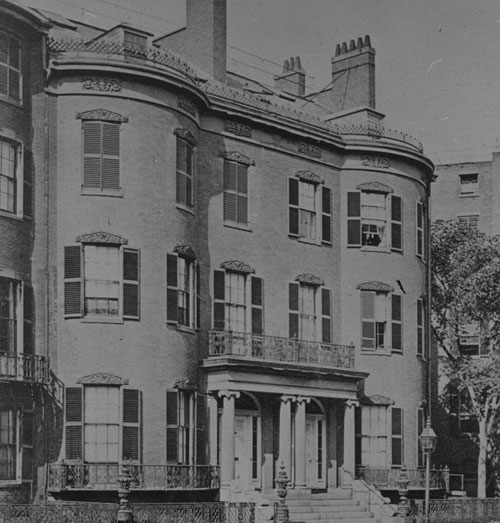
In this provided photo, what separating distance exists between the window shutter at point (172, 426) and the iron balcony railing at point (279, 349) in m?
2.53

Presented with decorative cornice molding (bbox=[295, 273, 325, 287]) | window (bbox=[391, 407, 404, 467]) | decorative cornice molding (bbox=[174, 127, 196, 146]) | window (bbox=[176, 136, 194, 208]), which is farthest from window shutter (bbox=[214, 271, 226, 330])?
window (bbox=[391, 407, 404, 467])

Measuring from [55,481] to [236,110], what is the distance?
12817 millimetres

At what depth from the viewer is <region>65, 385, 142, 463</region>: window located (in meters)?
28.4

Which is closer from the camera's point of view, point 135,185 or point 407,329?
point 135,185

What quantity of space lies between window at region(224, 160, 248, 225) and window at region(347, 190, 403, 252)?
4845 mm

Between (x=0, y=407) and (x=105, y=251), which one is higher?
(x=105, y=251)

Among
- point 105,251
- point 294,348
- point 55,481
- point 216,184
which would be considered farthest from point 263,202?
point 55,481

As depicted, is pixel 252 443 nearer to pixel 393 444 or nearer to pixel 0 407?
pixel 393 444

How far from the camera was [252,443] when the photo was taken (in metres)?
33.5

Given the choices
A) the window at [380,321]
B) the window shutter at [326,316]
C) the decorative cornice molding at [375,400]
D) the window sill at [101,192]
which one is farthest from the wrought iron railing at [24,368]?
the window at [380,321]

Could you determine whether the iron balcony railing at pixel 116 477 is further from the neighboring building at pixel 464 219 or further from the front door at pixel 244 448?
the neighboring building at pixel 464 219

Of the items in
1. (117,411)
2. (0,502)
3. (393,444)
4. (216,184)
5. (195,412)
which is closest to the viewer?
(0,502)

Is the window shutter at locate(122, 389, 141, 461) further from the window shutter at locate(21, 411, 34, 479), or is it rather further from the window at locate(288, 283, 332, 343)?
the window at locate(288, 283, 332, 343)

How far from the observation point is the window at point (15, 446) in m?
27.4
